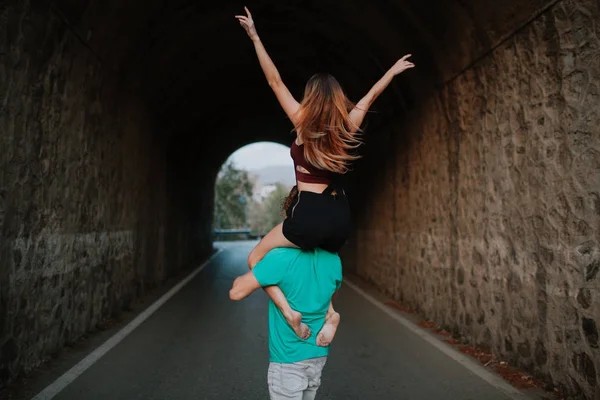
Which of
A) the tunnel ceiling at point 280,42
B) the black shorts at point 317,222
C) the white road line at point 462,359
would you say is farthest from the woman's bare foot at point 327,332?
the tunnel ceiling at point 280,42

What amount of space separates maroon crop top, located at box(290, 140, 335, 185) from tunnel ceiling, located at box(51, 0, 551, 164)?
154 inches

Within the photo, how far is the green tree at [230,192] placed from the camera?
60.5 m

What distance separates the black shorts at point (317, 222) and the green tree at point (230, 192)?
5702cm

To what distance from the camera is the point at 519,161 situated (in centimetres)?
590

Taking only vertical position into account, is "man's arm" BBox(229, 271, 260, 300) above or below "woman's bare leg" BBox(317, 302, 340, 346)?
above

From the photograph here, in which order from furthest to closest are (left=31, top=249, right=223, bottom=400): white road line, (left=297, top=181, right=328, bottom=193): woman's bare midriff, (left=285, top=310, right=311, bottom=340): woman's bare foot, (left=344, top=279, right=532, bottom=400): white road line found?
1. (left=344, top=279, right=532, bottom=400): white road line
2. (left=31, top=249, right=223, bottom=400): white road line
3. (left=297, top=181, right=328, bottom=193): woman's bare midriff
4. (left=285, top=310, right=311, bottom=340): woman's bare foot

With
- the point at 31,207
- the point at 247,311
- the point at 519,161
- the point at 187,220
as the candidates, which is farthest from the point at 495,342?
the point at 187,220

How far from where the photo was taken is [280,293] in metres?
2.40

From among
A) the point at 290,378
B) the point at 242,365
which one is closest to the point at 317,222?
the point at 290,378

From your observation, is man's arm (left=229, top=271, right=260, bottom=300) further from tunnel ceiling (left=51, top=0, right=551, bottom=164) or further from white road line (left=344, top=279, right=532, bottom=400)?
tunnel ceiling (left=51, top=0, right=551, bottom=164)

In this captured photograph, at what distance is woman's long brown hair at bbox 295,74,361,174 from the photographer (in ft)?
7.71

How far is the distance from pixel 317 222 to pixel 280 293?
0.35 metres

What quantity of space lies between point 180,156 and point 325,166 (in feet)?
49.6

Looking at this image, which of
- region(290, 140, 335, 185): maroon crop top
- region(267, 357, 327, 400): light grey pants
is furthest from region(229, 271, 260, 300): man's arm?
region(290, 140, 335, 185): maroon crop top
